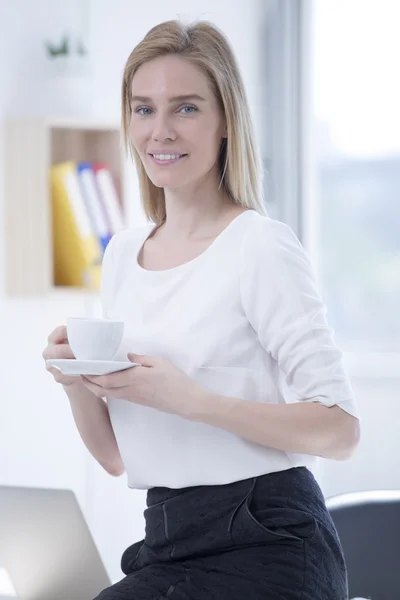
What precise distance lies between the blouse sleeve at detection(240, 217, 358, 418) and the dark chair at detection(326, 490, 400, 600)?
645mm

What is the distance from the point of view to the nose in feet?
4.64

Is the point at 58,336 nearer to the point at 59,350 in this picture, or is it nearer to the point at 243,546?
the point at 59,350

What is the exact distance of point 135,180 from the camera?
329cm

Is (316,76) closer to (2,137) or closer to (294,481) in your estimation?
(2,137)

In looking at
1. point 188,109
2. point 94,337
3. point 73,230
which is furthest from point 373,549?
point 73,230

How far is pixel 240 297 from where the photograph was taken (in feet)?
4.41

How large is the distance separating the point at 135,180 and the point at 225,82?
6.17 ft

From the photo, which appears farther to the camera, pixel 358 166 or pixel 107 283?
pixel 358 166

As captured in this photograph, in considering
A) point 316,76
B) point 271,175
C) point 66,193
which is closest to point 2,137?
point 66,193

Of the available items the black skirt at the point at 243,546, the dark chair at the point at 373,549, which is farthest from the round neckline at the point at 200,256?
the dark chair at the point at 373,549

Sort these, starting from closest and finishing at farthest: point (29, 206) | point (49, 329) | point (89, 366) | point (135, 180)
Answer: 1. point (89, 366)
2. point (29, 206)
3. point (49, 329)
4. point (135, 180)

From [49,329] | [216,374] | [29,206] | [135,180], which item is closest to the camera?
[216,374]

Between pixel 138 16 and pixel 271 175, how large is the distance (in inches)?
32.1

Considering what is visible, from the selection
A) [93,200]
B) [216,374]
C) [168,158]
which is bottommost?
[216,374]
